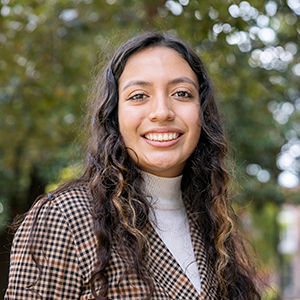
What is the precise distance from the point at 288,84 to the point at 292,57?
3.12 ft

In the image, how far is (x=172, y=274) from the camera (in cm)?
180

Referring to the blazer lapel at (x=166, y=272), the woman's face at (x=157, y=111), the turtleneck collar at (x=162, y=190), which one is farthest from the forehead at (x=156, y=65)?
the blazer lapel at (x=166, y=272)

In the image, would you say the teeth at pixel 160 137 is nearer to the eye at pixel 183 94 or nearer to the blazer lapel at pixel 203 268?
the eye at pixel 183 94

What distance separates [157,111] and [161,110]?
0.02 m

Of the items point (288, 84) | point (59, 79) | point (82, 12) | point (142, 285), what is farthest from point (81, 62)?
point (142, 285)

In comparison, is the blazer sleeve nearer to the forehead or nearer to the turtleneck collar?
the turtleneck collar

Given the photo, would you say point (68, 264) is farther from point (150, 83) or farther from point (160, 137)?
point (150, 83)

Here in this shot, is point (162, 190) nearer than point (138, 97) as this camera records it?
No

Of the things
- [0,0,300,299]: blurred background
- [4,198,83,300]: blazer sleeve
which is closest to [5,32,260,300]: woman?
[4,198,83,300]: blazer sleeve

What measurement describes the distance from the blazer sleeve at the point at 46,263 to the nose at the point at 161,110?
0.59 m

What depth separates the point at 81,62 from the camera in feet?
16.8

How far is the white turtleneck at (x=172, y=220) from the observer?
6.23 feet

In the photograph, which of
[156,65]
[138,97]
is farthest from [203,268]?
[156,65]

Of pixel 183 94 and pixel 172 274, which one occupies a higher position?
pixel 183 94
